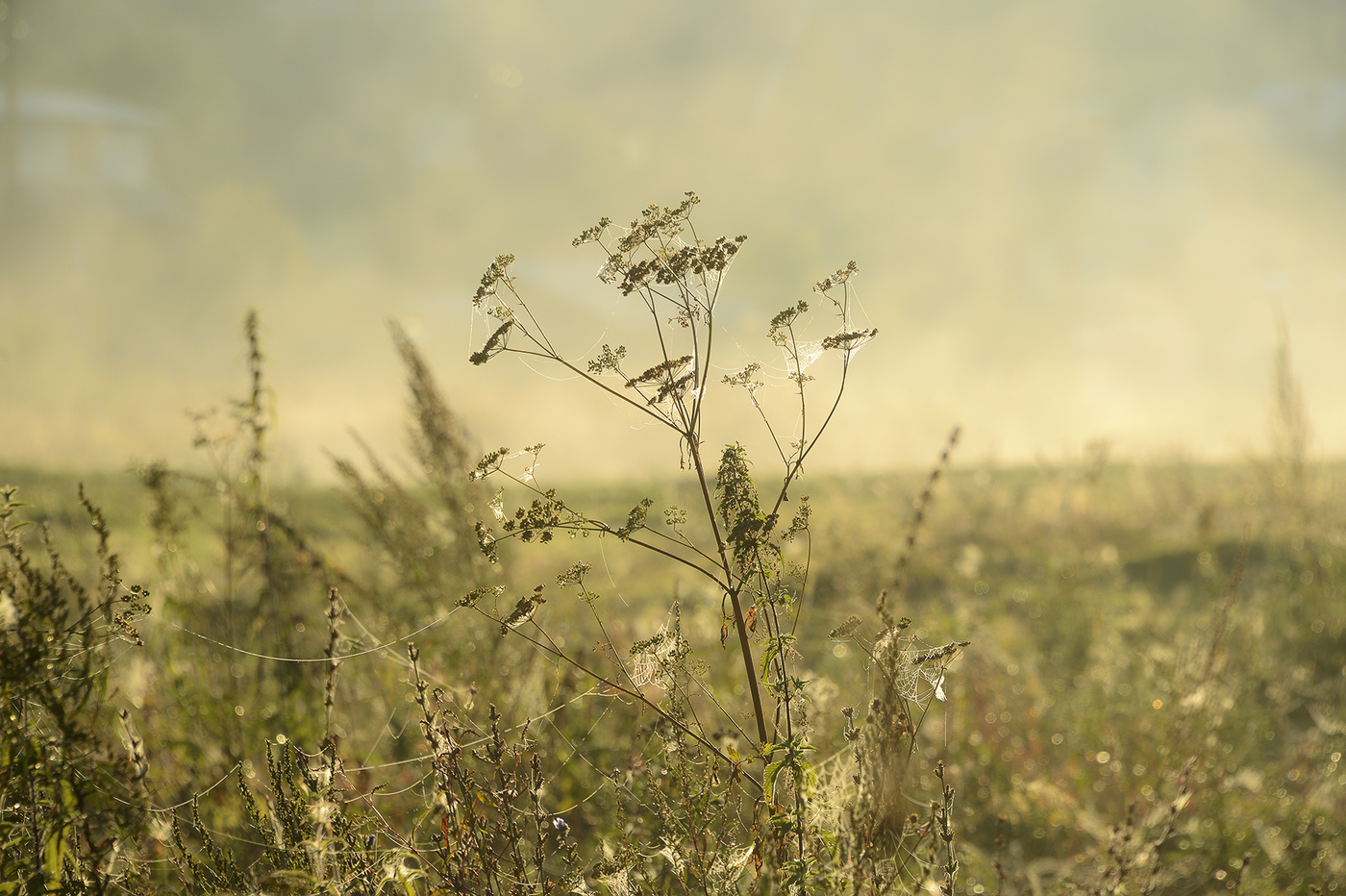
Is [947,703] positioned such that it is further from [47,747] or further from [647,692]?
[47,747]

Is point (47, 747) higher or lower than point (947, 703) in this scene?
higher

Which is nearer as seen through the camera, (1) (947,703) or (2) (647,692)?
(1) (947,703)

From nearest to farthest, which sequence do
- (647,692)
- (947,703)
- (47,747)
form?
(47,747), (947,703), (647,692)

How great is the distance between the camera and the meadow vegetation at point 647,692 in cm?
137

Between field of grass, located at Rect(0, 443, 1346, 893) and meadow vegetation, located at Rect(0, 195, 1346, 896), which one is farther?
field of grass, located at Rect(0, 443, 1346, 893)

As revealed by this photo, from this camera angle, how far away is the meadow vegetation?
4.48ft

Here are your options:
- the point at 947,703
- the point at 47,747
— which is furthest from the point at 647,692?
the point at 47,747

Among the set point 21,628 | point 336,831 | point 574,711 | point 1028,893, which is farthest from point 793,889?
point 574,711

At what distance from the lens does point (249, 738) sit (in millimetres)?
2639

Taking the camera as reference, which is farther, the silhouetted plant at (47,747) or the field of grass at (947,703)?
the field of grass at (947,703)

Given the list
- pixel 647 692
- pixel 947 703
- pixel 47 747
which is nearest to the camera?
pixel 47 747

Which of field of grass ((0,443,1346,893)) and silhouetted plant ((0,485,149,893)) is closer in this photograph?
silhouetted plant ((0,485,149,893))

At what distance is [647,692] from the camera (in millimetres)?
3270

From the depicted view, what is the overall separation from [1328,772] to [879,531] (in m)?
4.47
